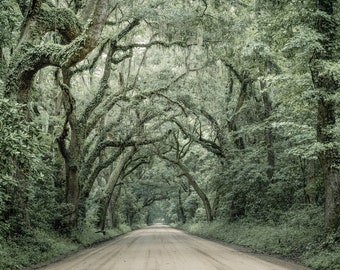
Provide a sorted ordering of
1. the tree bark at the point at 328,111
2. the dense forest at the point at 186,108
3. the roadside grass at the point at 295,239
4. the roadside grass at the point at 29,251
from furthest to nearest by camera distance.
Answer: the tree bark at the point at 328,111, the dense forest at the point at 186,108, the roadside grass at the point at 295,239, the roadside grass at the point at 29,251

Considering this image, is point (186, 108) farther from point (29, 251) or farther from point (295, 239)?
point (29, 251)

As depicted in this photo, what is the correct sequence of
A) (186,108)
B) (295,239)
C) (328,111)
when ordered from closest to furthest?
1. (328,111)
2. (295,239)
3. (186,108)

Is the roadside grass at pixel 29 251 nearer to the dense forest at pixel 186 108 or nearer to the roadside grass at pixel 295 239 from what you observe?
the dense forest at pixel 186 108

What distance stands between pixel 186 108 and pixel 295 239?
11575mm

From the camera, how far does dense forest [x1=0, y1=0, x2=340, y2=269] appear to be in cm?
997

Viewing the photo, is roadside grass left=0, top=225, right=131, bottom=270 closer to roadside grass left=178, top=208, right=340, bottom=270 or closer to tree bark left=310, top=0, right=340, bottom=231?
roadside grass left=178, top=208, right=340, bottom=270

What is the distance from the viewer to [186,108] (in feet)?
72.9

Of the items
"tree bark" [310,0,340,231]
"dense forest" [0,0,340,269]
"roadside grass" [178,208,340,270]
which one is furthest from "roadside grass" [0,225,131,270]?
"tree bark" [310,0,340,231]

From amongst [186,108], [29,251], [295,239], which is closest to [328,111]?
[295,239]

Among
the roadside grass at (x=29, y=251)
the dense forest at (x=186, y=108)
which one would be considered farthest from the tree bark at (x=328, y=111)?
the roadside grass at (x=29, y=251)

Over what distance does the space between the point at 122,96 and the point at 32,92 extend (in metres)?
6.84

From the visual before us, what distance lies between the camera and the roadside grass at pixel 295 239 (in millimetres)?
9471

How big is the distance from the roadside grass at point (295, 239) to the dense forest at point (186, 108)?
63 millimetres

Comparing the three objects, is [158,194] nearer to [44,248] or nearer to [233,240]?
[233,240]
